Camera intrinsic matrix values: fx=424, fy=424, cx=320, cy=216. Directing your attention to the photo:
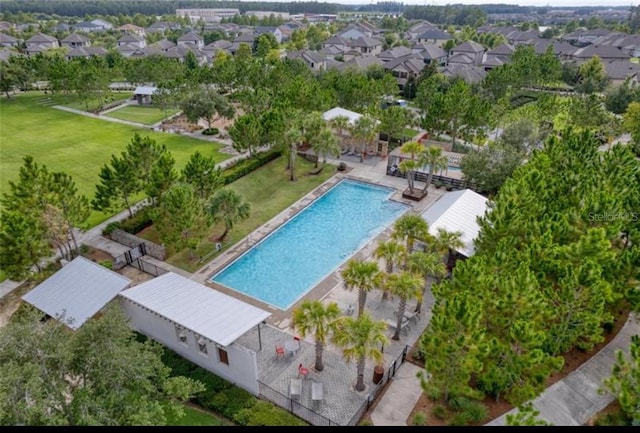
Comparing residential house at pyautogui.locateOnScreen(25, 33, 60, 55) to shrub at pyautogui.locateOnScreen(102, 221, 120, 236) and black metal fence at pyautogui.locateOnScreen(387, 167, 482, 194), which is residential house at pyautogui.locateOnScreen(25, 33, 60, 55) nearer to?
shrub at pyautogui.locateOnScreen(102, 221, 120, 236)

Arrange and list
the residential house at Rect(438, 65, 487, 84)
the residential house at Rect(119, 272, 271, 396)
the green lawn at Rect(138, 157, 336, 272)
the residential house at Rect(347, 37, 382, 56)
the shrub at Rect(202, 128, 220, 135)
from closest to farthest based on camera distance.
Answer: the residential house at Rect(119, 272, 271, 396), the green lawn at Rect(138, 157, 336, 272), the shrub at Rect(202, 128, 220, 135), the residential house at Rect(438, 65, 487, 84), the residential house at Rect(347, 37, 382, 56)

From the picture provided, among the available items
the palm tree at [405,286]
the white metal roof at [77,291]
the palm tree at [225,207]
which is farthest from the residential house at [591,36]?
the white metal roof at [77,291]

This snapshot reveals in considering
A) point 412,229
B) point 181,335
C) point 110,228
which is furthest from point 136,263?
point 412,229

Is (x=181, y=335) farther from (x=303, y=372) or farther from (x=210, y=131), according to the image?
(x=210, y=131)

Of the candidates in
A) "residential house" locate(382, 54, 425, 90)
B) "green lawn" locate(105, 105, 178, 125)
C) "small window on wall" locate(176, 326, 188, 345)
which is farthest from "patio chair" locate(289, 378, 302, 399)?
"residential house" locate(382, 54, 425, 90)

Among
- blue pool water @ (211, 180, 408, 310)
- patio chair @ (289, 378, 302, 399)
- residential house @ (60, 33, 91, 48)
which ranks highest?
residential house @ (60, 33, 91, 48)

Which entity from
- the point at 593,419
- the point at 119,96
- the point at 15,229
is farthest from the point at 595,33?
the point at 15,229
